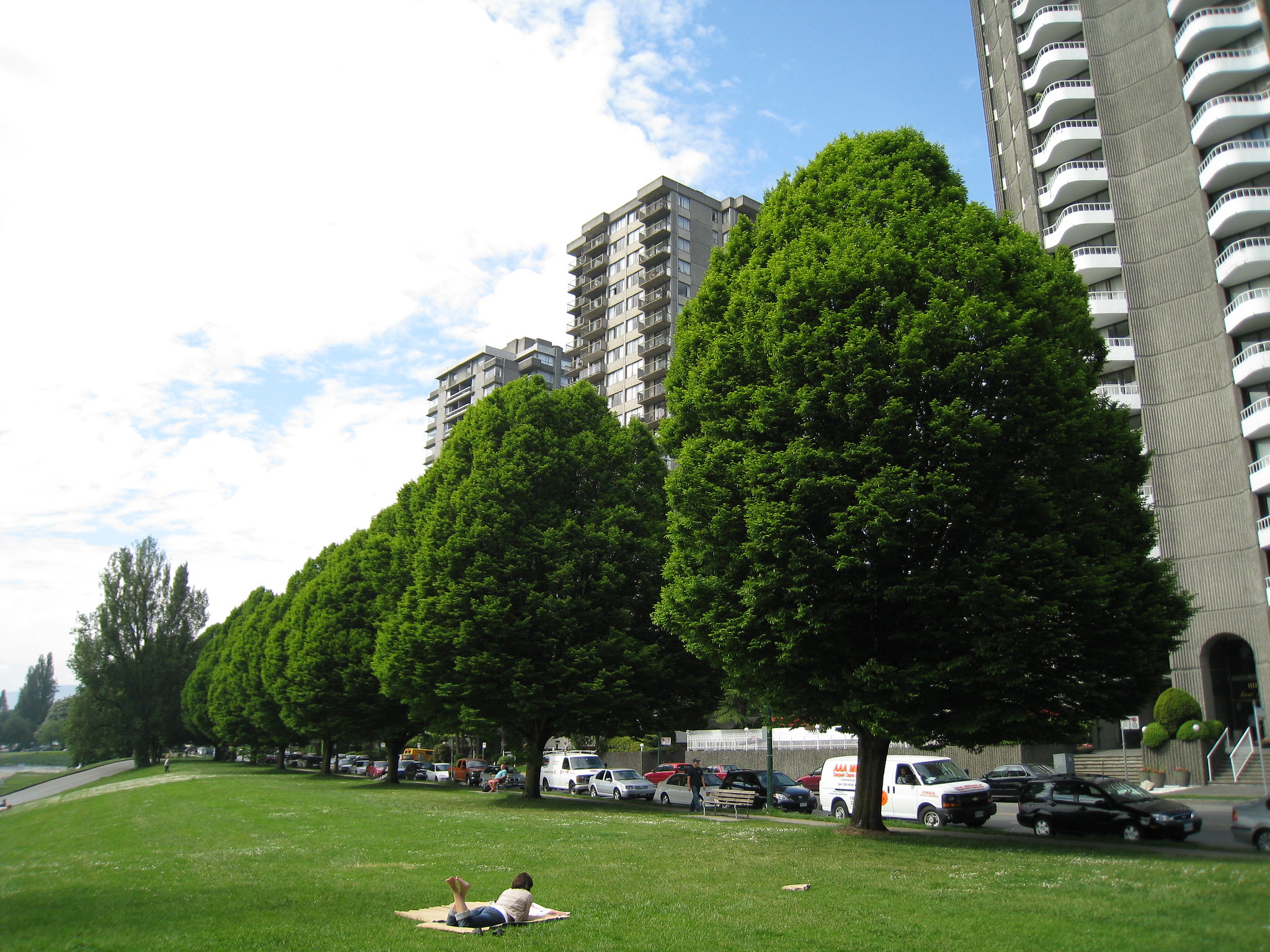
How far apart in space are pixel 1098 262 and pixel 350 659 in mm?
47503

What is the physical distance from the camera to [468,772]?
53812mm

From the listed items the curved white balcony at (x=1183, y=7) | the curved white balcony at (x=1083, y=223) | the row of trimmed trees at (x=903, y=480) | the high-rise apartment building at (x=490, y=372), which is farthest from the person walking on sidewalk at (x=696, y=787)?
the high-rise apartment building at (x=490, y=372)

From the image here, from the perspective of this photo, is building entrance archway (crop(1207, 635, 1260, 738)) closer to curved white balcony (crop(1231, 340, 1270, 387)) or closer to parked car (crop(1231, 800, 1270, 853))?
curved white balcony (crop(1231, 340, 1270, 387))

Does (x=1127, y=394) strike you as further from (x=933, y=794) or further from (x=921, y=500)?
(x=921, y=500)

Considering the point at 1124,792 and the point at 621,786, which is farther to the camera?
the point at 621,786

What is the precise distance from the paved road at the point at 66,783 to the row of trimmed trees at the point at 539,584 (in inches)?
1591

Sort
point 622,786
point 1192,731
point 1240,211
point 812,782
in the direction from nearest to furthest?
point 1192,731 < point 622,786 < point 812,782 < point 1240,211

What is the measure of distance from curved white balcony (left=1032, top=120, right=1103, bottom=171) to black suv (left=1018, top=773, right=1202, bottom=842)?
135ft

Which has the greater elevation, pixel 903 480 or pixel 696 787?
pixel 903 480

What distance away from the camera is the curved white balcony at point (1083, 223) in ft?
155

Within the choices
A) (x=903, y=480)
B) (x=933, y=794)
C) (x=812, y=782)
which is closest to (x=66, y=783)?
(x=812, y=782)

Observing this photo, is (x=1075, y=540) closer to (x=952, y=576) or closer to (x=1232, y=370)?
(x=952, y=576)

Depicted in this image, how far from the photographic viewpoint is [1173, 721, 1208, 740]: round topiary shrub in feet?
120

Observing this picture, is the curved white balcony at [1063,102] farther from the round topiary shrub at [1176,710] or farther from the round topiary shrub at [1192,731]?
the round topiary shrub at [1192,731]
